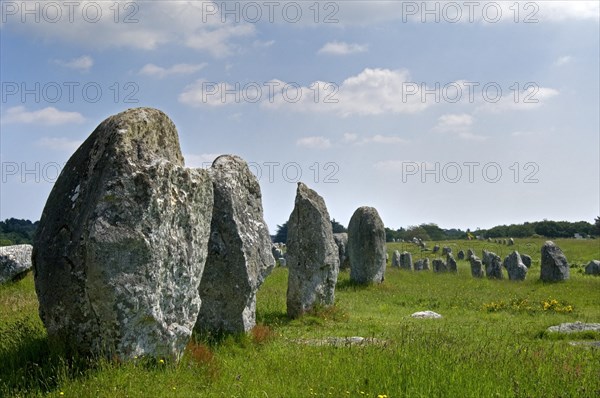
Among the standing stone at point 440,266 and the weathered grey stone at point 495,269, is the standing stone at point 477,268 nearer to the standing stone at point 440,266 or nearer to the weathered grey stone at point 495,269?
the weathered grey stone at point 495,269

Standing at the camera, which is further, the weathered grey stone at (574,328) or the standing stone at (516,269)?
the standing stone at (516,269)

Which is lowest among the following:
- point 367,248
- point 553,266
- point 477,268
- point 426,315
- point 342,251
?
point 426,315

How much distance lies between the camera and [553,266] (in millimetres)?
32781

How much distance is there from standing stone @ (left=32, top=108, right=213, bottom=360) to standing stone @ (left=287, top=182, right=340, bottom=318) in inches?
328

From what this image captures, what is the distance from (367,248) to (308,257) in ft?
34.8

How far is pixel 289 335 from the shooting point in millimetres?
14906

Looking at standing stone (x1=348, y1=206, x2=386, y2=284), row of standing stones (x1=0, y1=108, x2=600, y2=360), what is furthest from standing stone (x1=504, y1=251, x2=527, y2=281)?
row of standing stones (x1=0, y1=108, x2=600, y2=360)

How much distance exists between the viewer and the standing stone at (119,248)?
8789 millimetres

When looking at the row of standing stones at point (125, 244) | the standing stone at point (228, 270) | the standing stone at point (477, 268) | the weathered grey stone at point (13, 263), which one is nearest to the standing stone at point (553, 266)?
the standing stone at point (477, 268)

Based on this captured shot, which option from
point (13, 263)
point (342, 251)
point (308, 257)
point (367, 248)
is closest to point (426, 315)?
point (308, 257)

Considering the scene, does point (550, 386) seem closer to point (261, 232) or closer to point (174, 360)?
point (174, 360)

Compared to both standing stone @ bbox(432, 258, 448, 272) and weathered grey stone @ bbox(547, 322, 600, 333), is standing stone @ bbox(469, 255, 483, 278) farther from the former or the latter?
weathered grey stone @ bbox(547, 322, 600, 333)

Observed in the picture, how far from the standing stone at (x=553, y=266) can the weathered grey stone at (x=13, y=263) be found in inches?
928

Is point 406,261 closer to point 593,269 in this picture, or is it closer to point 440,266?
point 440,266
